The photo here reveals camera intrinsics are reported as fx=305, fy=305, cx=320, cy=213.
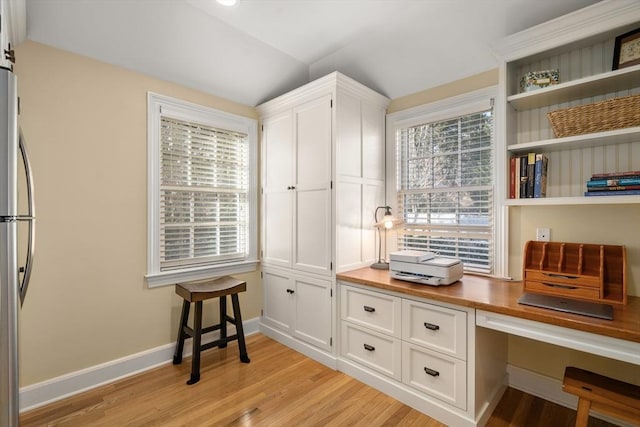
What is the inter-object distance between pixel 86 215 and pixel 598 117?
10.9 ft

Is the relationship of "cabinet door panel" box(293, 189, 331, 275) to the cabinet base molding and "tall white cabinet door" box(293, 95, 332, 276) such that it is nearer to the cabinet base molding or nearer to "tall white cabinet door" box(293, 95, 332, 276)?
"tall white cabinet door" box(293, 95, 332, 276)

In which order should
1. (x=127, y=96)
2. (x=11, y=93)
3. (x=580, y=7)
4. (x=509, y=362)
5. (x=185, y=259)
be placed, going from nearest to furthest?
(x=11, y=93), (x=580, y=7), (x=509, y=362), (x=127, y=96), (x=185, y=259)

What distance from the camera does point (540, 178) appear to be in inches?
75.1

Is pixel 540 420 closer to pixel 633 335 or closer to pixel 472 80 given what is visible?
pixel 633 335

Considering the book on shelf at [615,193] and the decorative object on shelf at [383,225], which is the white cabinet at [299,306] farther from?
the book on shelf at [615,193]

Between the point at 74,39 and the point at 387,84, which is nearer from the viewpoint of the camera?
the point at 74,39

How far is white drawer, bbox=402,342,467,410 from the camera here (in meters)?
1.81

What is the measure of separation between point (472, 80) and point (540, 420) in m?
2.41

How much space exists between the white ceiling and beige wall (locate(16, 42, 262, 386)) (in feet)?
0.77

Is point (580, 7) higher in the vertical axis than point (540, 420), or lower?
higher

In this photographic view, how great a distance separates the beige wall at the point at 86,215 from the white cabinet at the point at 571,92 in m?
2.68

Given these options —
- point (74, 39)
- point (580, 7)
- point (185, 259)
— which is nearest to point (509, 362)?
point (580, 7)

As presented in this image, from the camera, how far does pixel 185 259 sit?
276 centimetres

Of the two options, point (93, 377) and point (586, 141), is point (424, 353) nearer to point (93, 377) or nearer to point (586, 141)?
point (586, 141)
